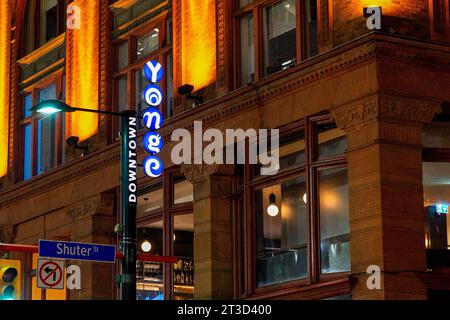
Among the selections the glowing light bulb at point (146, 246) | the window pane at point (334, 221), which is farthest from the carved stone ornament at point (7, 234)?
the window pane at point (334, 221)

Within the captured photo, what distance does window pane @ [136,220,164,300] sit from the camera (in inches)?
1182

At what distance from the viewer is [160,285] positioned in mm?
29906

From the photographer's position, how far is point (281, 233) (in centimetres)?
2600

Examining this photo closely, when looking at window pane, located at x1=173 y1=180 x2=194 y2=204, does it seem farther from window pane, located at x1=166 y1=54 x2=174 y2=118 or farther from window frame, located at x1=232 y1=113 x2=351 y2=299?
window pane, located at x1=166 y1=54 x2=174 y2=118

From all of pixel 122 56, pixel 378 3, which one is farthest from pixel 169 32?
pixel 378 3

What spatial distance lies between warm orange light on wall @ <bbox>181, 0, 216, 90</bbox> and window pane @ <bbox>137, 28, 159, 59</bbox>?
2.18 metres

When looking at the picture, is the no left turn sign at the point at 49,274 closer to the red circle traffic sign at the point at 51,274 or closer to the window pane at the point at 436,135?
the red circle traffic sign at the point at 51,274

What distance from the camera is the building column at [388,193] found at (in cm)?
2250

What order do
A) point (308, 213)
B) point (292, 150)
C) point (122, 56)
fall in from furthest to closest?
point (122, 56) < point (292, 150) < point (308, 213)

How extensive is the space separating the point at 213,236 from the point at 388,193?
599cm

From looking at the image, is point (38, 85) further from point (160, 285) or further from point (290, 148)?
point (290, 148)

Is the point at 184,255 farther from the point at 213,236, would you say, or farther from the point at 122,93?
the point at 122,93

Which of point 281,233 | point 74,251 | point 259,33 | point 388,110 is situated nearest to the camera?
point 74,251

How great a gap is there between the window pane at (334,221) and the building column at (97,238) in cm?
928
